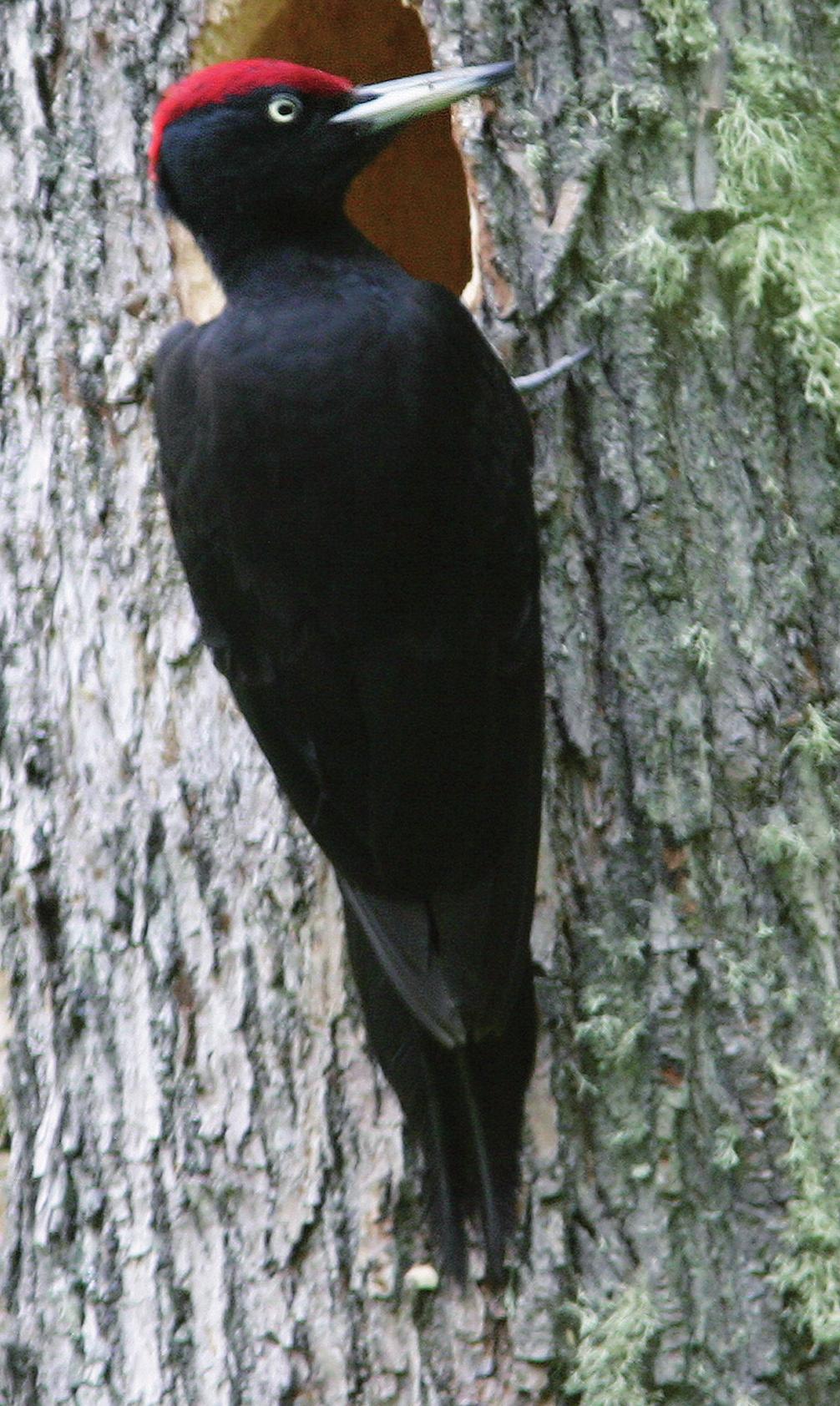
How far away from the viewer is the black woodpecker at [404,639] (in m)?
2.10

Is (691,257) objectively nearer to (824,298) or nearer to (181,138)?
(824,298)

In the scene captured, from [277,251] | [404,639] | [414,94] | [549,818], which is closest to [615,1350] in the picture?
[549,818]

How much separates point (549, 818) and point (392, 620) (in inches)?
13.4

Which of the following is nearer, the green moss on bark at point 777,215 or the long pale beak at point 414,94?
the long pale beak at point 414,94

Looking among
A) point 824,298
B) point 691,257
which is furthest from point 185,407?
point 824,298

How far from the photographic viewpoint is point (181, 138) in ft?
7.51

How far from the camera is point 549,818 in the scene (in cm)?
221

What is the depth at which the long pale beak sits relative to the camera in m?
2.09

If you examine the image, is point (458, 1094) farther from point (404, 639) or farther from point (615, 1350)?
point (404, 639)

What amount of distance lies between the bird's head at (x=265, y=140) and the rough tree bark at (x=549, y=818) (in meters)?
0.10

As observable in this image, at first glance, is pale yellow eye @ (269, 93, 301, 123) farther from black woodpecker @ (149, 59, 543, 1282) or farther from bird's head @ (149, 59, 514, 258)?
black woodpecker @ (149, 59, 543, 1282)

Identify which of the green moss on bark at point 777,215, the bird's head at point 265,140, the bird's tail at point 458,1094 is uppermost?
the bird's head at point 265,140

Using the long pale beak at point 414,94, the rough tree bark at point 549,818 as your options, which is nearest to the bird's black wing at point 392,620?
the rough tree bark at point 549,818

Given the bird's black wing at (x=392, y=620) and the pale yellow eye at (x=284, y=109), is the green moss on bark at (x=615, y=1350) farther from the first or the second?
the pale yellow eye at (x=284, y=109)
